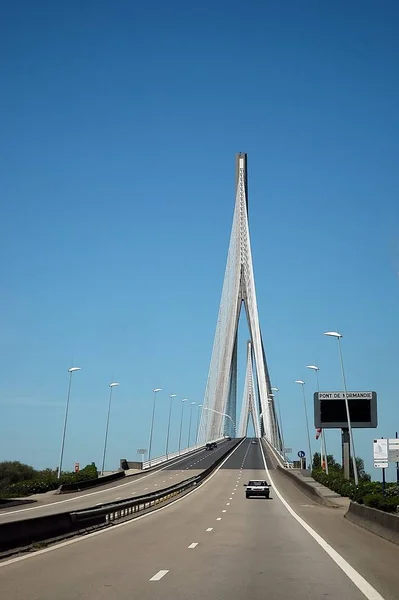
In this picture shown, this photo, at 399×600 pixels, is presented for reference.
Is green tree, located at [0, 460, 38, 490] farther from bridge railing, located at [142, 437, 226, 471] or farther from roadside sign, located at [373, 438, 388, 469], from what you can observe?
roadside sign, located at [373, 438, 388, 469]

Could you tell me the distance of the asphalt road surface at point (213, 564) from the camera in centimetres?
1270

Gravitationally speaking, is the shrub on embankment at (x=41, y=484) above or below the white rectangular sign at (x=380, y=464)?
above

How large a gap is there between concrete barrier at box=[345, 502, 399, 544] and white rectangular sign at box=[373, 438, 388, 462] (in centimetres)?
209

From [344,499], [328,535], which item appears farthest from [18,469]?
[328,535]

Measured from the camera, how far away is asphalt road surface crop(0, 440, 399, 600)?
1270 centimetres

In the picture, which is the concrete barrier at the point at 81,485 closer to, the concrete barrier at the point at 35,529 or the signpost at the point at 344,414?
the signpost at the point at 344,414

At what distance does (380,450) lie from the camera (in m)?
33.6

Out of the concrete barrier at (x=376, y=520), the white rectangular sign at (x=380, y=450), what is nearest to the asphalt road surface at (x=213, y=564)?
the concrete barrier at (x=376, y=520)

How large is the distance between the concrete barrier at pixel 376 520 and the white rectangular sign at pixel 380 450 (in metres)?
2.09

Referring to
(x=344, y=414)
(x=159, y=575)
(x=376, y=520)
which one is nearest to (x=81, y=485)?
(x=344, y=414)

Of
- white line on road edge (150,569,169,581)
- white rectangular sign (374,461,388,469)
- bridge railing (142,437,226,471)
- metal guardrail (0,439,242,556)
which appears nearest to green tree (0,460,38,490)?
bridge railing (142,437,226,471)

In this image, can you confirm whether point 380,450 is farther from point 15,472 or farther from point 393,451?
point 15,472

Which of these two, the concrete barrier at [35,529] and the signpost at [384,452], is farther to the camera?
the signpost at [384,452]

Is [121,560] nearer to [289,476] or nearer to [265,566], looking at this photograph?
[265,566]
